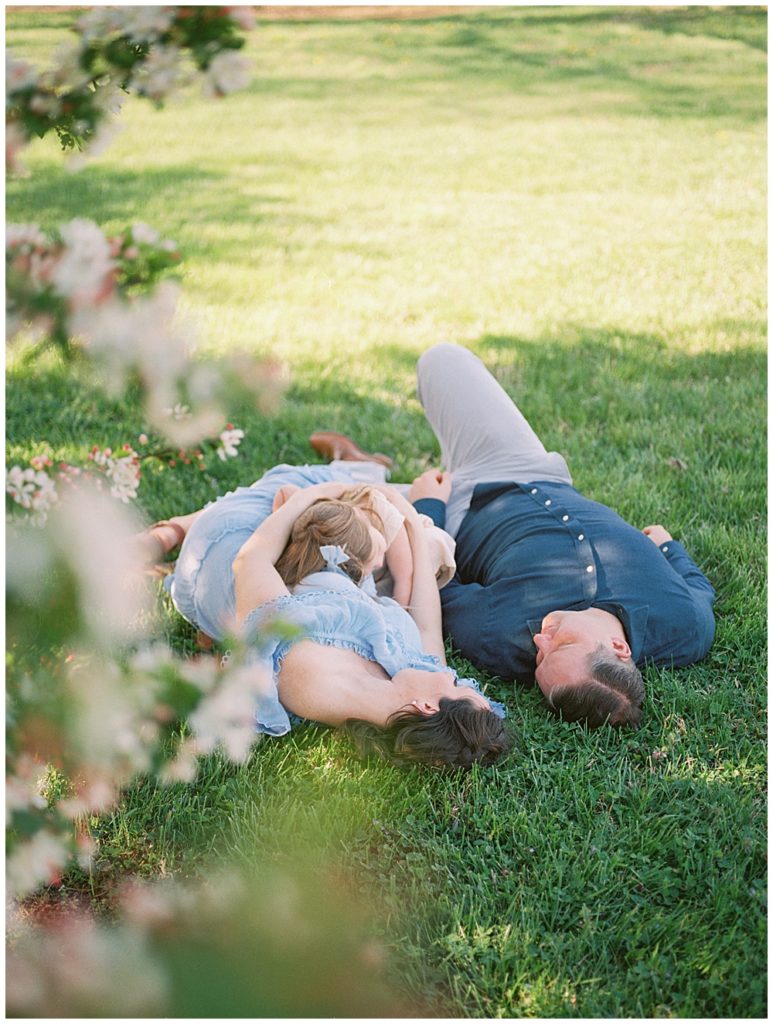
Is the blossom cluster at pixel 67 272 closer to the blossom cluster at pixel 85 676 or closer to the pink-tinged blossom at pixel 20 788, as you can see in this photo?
the blossom cluster at pixel 85 676

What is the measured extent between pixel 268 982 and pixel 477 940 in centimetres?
123

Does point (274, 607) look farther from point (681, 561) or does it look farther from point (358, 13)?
point (358, 13)

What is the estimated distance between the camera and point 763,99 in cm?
1257

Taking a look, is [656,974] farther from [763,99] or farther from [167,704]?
[763,99]

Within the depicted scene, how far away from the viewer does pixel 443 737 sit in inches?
102

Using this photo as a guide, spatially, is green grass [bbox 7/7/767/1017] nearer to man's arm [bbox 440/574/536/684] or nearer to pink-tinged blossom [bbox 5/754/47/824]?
man's arm [bbox 440/574/536/684]

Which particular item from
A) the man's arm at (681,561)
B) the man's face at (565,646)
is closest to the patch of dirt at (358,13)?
the man's arm at (681,561)

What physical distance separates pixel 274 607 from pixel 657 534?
1658 millimetres

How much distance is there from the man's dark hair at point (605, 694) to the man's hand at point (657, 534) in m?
0.88

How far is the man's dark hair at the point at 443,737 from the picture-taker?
2.58 metres

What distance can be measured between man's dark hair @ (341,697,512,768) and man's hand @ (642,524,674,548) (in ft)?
4.19

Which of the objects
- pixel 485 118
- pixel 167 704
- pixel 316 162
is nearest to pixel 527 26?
pixel 485 118

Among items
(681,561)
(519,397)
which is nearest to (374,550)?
(681,561)

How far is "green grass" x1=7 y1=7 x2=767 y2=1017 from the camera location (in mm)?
2271
